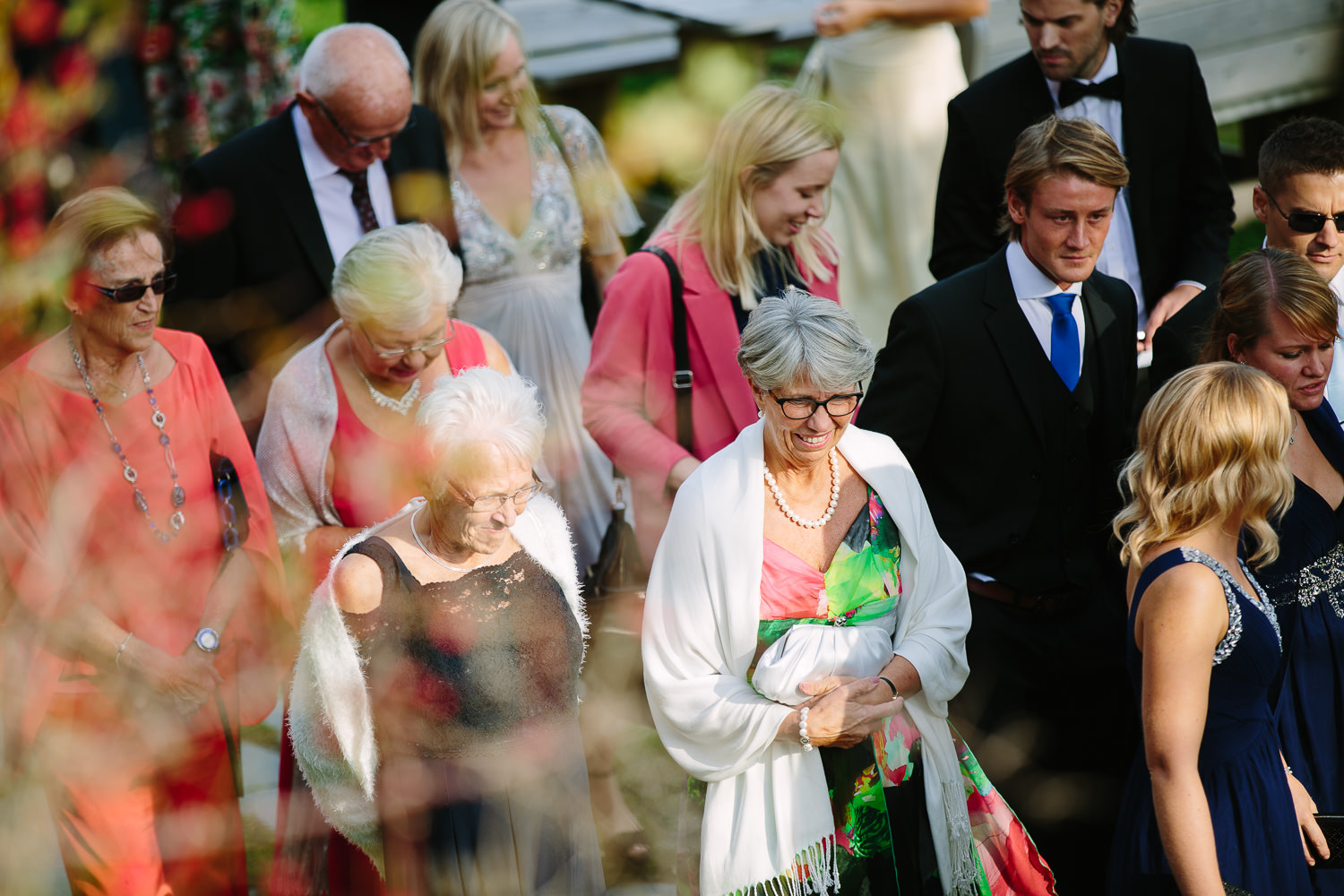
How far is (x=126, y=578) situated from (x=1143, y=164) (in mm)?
3143

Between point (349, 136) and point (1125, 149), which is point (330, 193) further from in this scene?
point (1125, 149)

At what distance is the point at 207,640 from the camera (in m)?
3.08

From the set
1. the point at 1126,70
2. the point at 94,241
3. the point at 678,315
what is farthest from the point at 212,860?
the point at 1126,70

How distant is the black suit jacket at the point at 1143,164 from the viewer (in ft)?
12.9

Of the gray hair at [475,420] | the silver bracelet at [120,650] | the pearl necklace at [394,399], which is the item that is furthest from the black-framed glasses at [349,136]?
the silver bracelet at [120,650]

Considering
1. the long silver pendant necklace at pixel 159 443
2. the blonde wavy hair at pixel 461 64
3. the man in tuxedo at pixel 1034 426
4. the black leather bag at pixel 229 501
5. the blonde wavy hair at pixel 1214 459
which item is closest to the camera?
the blonde wavy hair at pixel 1214 459

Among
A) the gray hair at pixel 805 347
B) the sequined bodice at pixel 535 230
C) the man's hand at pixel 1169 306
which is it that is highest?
the gray hair at pixel 805 347

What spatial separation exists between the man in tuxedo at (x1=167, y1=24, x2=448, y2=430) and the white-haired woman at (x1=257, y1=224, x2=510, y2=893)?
47 cm

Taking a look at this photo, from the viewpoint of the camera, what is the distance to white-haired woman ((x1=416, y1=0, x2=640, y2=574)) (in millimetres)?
4164

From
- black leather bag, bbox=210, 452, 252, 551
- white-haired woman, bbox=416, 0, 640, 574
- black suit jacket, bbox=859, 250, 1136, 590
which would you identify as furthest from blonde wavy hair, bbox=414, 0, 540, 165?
black suit jacket, bbox=859, 250, 1136, 590

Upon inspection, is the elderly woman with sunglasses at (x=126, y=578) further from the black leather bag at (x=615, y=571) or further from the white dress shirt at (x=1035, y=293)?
the white dress shirt at (x=1035, y=293)

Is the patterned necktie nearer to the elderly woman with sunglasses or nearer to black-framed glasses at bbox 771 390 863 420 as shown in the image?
the elderly woman with sunglasses

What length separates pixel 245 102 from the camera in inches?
215

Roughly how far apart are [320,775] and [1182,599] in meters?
1.76
